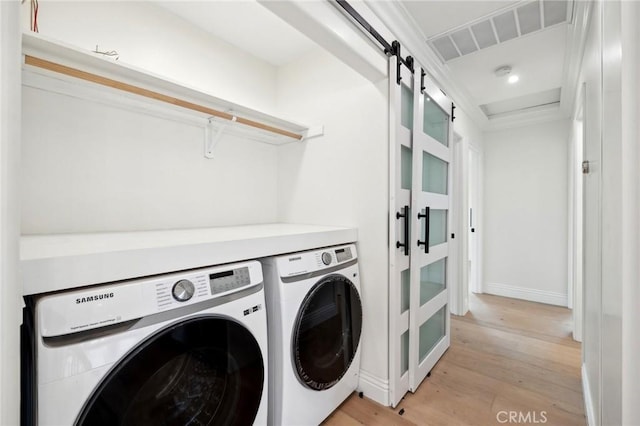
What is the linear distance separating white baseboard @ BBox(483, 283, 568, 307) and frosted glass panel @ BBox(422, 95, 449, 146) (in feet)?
9.09

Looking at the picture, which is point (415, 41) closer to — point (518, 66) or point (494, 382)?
point (518, 66)

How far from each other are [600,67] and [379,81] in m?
1.00

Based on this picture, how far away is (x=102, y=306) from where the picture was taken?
0.78 metres

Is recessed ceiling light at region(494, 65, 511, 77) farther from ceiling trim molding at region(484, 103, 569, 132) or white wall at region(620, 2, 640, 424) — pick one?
white wall at region(620, 2, 640, 424)

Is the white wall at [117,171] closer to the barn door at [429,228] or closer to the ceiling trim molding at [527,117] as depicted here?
the barn door at [429,228]

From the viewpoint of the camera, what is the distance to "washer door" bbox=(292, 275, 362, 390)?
4.45ft

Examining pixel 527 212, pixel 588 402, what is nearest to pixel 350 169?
pixel 588 402

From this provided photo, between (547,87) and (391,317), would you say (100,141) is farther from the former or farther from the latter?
(547,87)

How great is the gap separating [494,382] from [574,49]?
2.57 metres

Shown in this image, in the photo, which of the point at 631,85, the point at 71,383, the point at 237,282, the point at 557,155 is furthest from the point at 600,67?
the point at 557,155

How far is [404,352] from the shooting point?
1842mm

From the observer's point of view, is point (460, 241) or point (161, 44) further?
point (460, 241)

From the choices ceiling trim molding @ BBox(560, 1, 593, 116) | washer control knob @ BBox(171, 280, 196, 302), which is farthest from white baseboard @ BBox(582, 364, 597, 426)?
ceiling trim molding @ BBox(560, 1, 593, 116)

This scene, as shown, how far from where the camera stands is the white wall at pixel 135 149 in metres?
1.33
